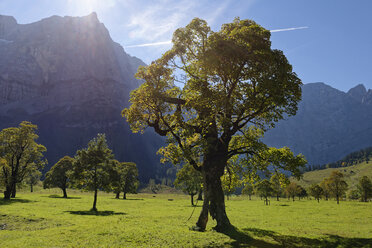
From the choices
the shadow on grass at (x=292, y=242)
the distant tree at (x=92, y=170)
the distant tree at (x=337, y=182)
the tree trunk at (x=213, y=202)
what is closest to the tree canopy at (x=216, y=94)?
the tree trunk at (x=213, y=202)

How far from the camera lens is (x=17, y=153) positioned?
56.7 m

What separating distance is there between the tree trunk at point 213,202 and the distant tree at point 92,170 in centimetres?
2900

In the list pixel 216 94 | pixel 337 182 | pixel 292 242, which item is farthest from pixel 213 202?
pixel 337 182

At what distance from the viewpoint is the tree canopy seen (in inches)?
786

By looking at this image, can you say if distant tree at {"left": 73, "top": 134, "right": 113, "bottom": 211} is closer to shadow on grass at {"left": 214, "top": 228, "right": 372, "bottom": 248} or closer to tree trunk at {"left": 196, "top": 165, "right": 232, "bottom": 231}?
tree trunk at {"left": 196, "top": 165, "right": 232, "bottom": 231}

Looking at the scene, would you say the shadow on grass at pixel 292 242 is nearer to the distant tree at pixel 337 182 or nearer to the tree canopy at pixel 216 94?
the tree canopy at pixel 216 94

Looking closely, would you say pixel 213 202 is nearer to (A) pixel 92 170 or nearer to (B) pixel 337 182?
(A) pixel 92 170

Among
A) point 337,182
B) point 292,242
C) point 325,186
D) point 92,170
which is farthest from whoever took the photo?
point 325,186

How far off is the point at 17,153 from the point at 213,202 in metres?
56.0

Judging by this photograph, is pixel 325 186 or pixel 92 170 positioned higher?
pixel 92 170

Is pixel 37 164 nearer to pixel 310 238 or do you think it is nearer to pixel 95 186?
pixel 95 186

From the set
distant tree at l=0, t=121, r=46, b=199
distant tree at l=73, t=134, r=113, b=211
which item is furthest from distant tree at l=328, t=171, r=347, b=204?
distant tree at l=0, t=121, r=46, b=199

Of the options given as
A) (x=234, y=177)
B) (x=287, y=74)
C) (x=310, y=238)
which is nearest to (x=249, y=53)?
(x=287, y=74)

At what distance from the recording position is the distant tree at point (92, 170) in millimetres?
44906
